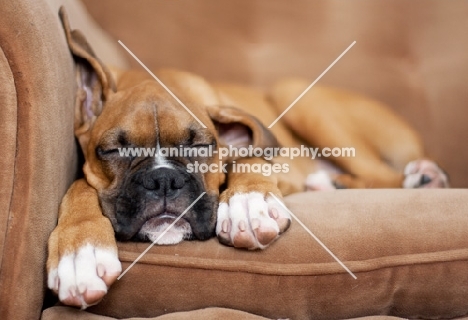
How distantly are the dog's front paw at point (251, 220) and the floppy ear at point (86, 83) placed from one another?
2.24 feet

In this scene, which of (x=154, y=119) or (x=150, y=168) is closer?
(x=150, y=168)

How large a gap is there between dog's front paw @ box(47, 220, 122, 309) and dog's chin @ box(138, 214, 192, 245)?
17 centimetres

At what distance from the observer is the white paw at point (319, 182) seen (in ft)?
8.45

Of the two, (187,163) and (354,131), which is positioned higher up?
(354,131)

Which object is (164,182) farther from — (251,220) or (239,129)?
(239,129)

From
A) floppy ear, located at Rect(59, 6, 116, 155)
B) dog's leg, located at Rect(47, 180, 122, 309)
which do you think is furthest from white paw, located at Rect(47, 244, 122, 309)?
floppy ear, located at Rect(59, 6, 116, 155)

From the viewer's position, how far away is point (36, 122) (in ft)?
5.30

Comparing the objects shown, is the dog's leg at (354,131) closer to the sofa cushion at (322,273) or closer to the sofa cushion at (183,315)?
the sofa cushion at (322,273)

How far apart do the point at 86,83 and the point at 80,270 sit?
973 mm

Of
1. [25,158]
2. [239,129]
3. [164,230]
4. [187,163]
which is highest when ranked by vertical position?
[239,129]

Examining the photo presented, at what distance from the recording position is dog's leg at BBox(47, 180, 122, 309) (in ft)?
4.92

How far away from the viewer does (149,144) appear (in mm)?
2023

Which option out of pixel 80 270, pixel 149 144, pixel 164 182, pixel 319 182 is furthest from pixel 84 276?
pixel 319 182

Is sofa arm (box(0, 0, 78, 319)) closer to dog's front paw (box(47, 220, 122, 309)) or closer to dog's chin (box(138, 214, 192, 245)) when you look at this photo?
dog's front paw (box(47, 220, 122, 309))
